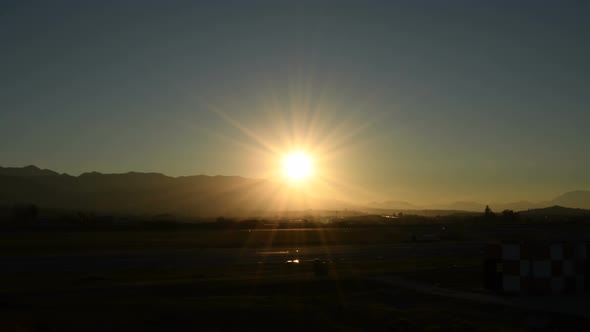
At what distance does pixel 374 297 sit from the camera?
56.7ft

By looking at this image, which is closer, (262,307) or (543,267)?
(262,307)

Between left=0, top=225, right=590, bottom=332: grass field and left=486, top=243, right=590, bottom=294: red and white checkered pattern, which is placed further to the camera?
left=486, top=243, right=590, bottom=294: red and white checkered pattern

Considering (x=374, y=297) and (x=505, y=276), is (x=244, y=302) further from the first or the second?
(x=505, y=276)

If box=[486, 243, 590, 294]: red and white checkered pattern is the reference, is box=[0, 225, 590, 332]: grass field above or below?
below

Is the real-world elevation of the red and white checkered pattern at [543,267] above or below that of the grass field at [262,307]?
above

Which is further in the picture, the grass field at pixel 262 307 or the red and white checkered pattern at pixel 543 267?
the red and white checkered pattern at pixel 543 267

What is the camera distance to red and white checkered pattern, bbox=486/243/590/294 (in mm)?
16094

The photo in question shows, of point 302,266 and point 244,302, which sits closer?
point 244,302

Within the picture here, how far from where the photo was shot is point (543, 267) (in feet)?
52.9

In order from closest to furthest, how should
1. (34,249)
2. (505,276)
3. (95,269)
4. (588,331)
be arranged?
1. (588,331)
2. (505,276)
3. (95,269)
4. (34,249)

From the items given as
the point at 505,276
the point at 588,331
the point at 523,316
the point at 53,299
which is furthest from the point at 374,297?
the point at 53,299

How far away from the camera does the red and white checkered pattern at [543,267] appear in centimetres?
1609

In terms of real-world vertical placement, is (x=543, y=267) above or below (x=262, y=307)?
above

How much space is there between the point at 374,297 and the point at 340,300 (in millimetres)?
1253
